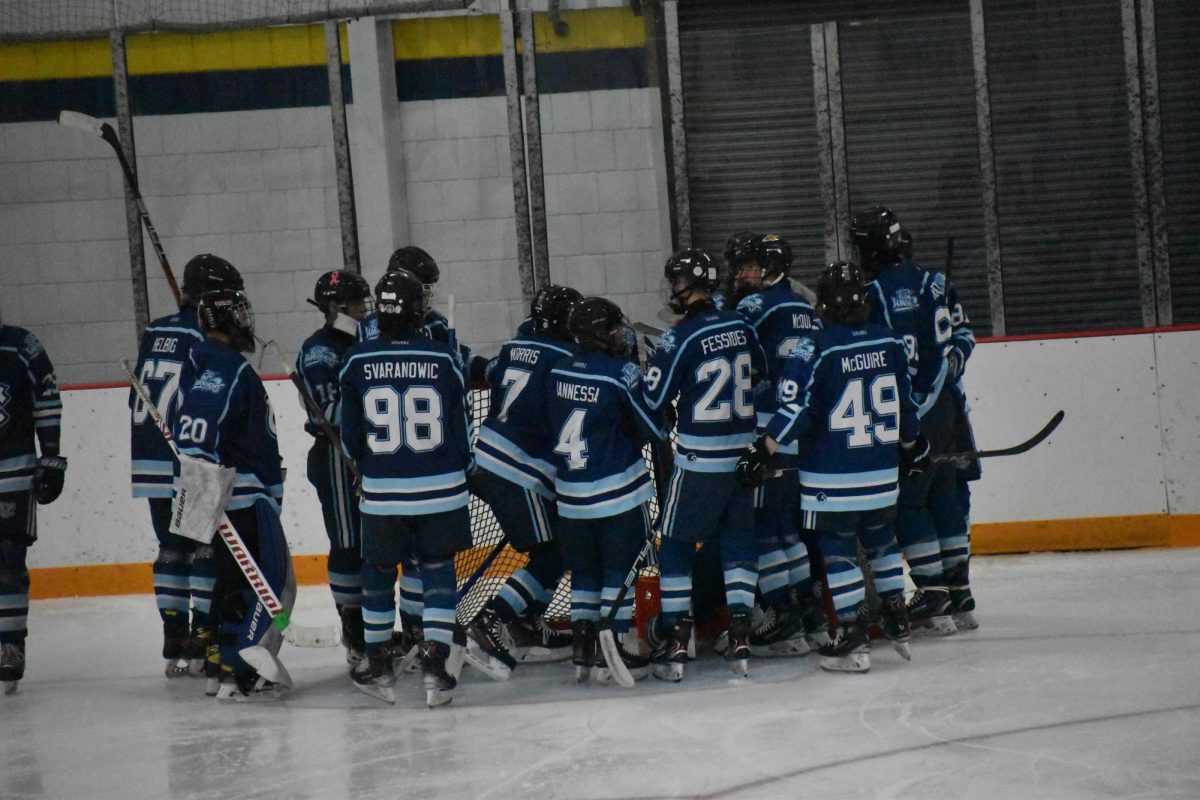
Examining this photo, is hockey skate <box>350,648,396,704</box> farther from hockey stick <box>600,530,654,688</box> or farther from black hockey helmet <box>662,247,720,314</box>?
black hockey helmet <box>662,247,720,314</box>

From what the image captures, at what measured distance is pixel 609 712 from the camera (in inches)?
165

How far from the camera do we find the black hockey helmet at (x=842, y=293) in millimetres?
4453

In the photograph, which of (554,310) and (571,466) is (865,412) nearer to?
(571,466)

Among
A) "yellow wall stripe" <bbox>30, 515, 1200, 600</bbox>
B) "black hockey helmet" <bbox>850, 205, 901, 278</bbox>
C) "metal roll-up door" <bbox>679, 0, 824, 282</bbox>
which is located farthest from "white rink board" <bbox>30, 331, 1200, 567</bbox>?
"metal roll-up door" <bbox>679, 0, 824, 282</bbox>

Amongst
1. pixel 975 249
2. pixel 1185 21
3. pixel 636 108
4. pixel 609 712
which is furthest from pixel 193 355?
pixel 1185 21

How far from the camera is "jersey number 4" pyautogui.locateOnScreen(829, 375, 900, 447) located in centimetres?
443

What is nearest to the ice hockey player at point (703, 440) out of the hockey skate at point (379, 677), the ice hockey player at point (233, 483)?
the hockey skate at point (379, 677)

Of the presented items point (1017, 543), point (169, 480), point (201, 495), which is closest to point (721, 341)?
point (201, 495)

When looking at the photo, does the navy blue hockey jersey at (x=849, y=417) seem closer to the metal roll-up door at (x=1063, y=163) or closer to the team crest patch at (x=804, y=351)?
the team crest patch at (x=804, y=351)

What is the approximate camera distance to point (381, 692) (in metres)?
4.48

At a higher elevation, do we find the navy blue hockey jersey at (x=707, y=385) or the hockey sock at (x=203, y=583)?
the navy blue hockey jersey at (x=707, y=385)

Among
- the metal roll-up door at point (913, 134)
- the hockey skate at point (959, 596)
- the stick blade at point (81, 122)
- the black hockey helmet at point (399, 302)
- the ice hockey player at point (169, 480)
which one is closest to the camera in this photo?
the black hockey helmet at point (399, 302)

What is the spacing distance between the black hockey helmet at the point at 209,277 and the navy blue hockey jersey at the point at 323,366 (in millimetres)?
307

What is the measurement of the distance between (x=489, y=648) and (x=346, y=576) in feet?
1.83
